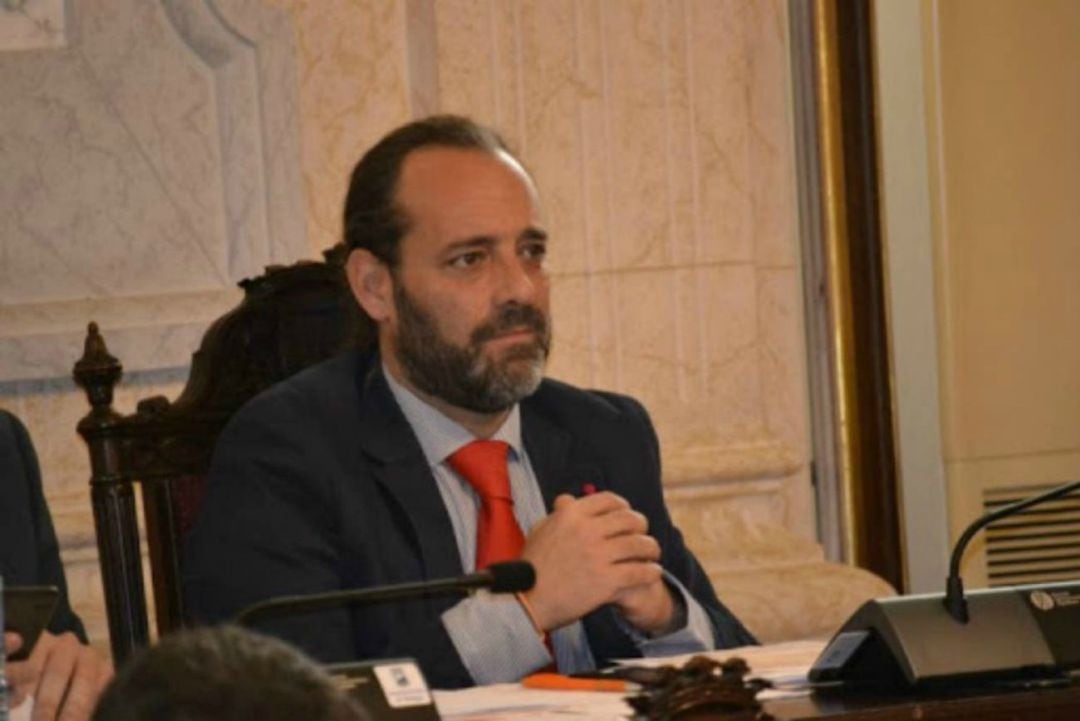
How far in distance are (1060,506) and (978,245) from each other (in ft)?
2.43

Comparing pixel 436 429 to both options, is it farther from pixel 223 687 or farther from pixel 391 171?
pixel 223 687

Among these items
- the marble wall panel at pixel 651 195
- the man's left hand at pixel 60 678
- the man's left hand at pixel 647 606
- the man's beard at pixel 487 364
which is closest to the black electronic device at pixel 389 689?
the man's left hand at pixel 60 678

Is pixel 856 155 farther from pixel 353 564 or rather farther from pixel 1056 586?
pixel 1056 586

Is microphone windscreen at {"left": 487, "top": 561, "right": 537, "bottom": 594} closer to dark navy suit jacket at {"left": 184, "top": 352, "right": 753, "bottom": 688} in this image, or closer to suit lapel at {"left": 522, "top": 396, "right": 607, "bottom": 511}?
dark navy suit jacket at {"left": 184, "top": 352, "right": 753, "bottom": 688}

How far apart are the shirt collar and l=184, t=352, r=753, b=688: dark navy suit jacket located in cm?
3

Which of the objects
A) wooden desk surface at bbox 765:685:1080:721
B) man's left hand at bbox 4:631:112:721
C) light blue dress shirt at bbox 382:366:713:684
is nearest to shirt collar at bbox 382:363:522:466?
light blue dress shirt at bbox 382:366:713:684

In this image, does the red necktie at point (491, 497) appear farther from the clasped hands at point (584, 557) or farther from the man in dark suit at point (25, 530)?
the man in dark suit at point (25, 530)

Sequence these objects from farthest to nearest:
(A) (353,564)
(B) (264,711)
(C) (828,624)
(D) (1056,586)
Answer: (C) (828,624) < (A) (353,564) < (D) (1056,586) < (B) (264,711)

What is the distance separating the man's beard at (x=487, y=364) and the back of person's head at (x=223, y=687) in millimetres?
2306

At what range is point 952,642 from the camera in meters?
2.45

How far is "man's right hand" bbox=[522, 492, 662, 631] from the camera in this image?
2.90 m

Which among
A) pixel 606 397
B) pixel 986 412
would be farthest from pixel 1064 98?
pixel 606 397

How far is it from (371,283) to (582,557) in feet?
2.37

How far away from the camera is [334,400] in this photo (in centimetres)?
331
